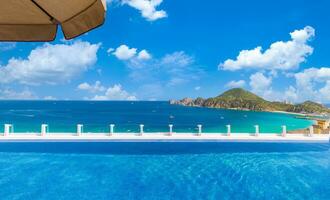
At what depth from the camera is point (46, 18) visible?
1.82 meters

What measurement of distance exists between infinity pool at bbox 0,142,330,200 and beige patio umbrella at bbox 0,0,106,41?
17.8 feet

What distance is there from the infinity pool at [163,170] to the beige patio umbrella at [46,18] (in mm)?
Result: 5424

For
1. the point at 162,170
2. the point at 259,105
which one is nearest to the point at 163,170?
the point at 162,170

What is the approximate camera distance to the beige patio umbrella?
1558mm

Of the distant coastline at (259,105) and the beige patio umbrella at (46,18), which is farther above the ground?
the distant coastline at (259,105)

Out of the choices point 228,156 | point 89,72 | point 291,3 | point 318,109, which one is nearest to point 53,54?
point 89,72

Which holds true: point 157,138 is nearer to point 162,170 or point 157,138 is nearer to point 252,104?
point 162,170

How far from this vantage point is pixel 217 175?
829 centimetres

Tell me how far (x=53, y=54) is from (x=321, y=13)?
44.6 meters

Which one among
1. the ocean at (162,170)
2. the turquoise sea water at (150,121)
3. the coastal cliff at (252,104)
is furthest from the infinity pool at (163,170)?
the coastal cliff at (252,104)

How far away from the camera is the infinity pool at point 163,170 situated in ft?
23.1

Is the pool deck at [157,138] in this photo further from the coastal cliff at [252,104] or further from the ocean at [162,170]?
the coastal cliff at [252,104]

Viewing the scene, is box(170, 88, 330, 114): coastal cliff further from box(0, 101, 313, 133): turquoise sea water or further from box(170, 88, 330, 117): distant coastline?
box(0, 101, 313, 133): turquoise sea water

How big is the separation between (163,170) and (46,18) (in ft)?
24.2
